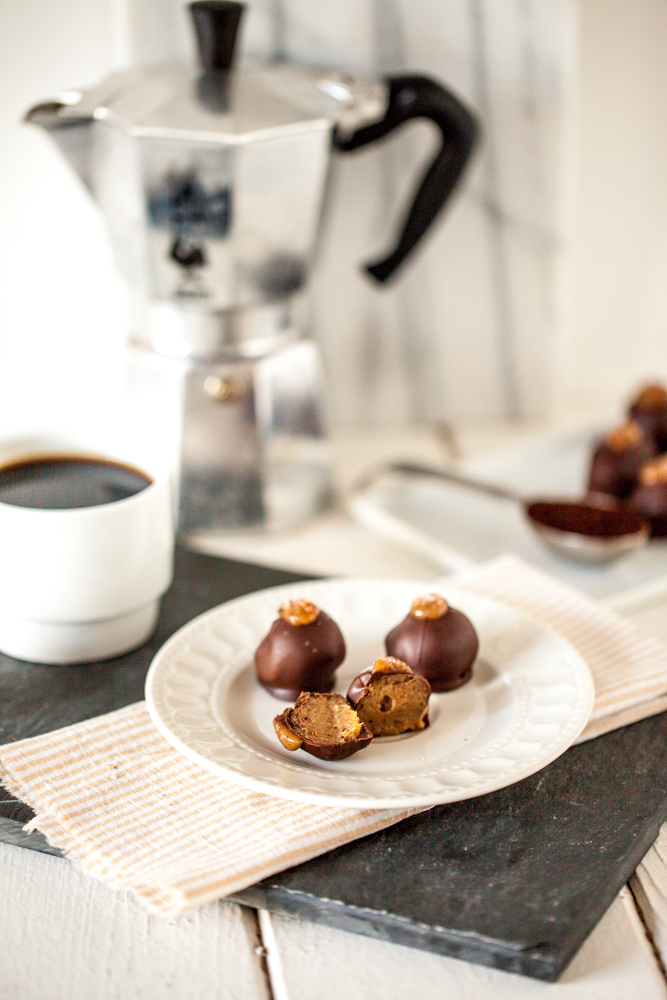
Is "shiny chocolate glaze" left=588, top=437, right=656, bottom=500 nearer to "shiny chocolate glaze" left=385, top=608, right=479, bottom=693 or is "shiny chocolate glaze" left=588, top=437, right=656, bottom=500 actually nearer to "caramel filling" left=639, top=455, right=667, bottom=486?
"caramel filling" left=639, top=455, right=667, bottom=486

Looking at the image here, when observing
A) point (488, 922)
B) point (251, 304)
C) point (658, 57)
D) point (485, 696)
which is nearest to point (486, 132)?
point (658, 57)

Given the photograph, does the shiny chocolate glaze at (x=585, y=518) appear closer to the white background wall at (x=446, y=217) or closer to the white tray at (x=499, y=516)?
the white tray at (x=499, y=516)

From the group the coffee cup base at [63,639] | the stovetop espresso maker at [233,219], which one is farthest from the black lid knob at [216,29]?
the coffee cup base at [63,639]

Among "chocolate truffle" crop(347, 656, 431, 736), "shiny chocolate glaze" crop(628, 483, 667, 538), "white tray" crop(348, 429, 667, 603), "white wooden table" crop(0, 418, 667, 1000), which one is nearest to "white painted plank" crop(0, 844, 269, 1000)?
"white wooden table" crop(0, 418, 667, 1000)

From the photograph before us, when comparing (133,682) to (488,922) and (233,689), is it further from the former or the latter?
(488,922)

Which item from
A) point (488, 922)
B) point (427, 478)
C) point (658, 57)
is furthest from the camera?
point (658, 57)

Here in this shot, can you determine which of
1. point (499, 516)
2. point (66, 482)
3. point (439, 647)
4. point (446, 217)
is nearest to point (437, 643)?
point (439, 647)

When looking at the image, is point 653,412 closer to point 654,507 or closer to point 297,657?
point 654,507
